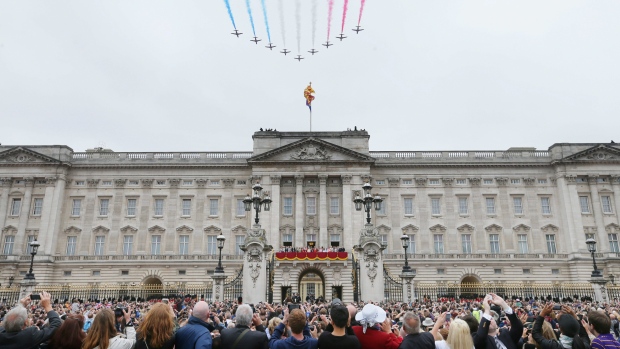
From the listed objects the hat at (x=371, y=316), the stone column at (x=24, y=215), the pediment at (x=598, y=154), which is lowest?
the hat at (x=371, y=316)

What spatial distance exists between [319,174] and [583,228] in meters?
31.9

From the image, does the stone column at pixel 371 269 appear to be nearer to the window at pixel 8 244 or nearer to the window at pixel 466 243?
the window at pixel 466 243

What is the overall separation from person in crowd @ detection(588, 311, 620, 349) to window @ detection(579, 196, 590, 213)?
55576mm

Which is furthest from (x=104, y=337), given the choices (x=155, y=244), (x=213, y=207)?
(x=155, y=244)

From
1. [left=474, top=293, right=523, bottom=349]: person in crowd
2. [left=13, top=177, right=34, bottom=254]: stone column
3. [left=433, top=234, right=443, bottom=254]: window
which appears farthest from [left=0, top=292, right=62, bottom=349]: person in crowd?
[left=13, top=177, right=34, bottom=254]: stone column

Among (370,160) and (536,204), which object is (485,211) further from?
(370,160)

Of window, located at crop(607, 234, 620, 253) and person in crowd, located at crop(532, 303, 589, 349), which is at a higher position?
window, located at crop(607, 234, 620, 253)

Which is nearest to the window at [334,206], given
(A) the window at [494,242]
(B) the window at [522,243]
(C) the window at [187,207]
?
(C) the window at [187,207]

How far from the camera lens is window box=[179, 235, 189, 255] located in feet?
177

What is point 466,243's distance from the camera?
53.9 meters

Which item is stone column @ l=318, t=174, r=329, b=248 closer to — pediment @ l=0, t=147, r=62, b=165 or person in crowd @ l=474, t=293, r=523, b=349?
pediment @ l=0, t=147, r=62, b=165

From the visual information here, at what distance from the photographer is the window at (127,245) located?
5381cm

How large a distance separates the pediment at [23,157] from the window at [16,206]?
467 centimetres

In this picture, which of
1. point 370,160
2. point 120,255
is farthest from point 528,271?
point 120,255
